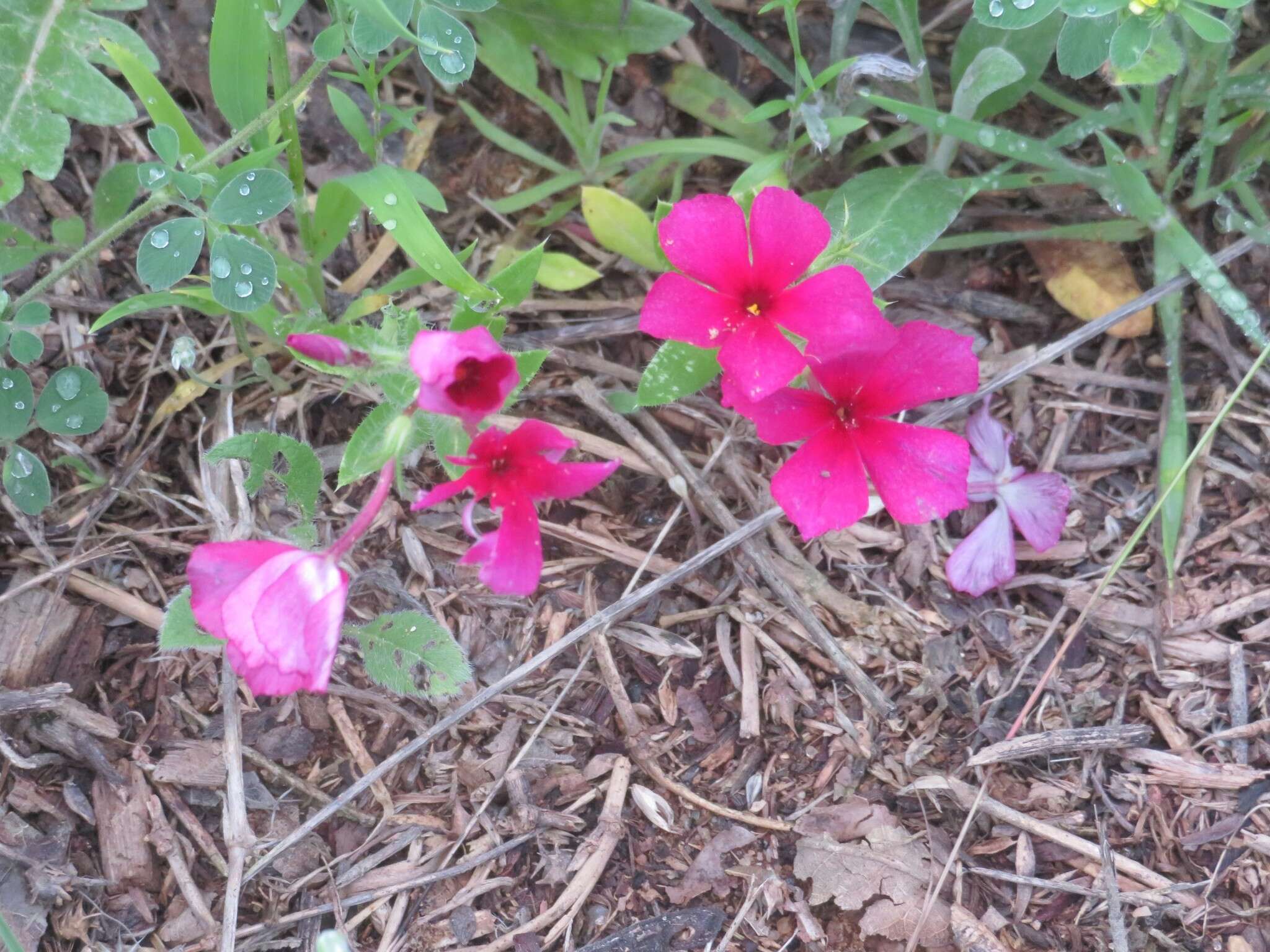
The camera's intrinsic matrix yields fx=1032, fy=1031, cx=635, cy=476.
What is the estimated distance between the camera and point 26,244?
79.5 inches

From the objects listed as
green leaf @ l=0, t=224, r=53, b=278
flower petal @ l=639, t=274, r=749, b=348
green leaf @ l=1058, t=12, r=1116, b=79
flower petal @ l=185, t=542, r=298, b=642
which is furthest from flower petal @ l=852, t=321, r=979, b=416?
green leaf @ l=0, t=224, r=53, b=278

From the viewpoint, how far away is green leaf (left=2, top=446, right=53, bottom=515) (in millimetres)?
1923

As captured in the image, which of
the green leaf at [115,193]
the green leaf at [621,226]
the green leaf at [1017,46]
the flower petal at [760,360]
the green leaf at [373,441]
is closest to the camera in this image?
the green leaf at [373,441]

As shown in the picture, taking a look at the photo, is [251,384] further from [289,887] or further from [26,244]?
[289,887]

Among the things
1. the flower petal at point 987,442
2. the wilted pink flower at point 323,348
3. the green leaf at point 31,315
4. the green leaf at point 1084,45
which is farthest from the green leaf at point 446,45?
the flower petal at point 987,442

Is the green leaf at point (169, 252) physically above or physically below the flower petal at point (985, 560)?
above

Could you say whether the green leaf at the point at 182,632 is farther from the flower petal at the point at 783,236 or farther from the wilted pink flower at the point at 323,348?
the flower petal at the point at 783,236

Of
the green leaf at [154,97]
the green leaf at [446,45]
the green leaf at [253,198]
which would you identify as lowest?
the green leaf at [253,198]

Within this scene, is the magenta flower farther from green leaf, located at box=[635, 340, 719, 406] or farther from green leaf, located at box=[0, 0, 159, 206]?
green leaf, located at box=[0, 0, 159, 206]

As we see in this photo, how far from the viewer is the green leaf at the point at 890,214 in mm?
2115

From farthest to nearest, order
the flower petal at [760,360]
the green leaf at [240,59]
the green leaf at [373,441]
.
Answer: the green leaf at [240,59] < the flower petal at [760,360] < the green leaf at [373,441]

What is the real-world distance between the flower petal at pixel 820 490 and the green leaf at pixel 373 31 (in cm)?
102

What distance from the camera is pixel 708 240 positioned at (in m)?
1.82

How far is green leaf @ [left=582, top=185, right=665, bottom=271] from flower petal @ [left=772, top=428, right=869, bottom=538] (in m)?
0.62
